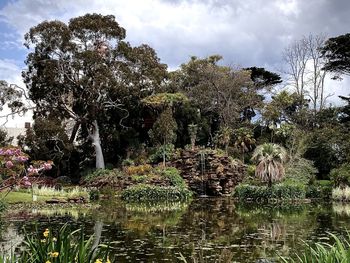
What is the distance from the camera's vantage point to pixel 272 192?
920 inches

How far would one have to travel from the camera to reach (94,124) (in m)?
32.2

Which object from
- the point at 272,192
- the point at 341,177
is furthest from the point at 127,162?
the point at 341,177

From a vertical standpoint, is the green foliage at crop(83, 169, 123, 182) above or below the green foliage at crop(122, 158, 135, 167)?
below

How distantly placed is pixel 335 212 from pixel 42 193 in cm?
1359

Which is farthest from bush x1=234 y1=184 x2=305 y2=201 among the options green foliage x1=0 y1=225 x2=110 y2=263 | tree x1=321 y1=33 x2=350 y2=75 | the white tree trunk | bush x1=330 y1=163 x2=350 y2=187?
green foliage x1=0 y1=225 x2=110 y2=263

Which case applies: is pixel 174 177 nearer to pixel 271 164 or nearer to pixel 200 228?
pixel 271 164

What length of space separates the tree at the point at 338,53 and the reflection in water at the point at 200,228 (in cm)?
1809

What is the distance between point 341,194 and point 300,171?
14.2 feet

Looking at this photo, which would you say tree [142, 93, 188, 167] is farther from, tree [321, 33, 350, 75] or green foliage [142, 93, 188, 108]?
tree [321, 33, 350, 75]

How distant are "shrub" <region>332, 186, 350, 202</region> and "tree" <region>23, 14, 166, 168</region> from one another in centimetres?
1427

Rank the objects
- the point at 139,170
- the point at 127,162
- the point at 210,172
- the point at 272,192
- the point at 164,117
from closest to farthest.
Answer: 1. the point at 272,192
2. the point at 139,170
3. the point at 210,172
4. the point at 164,117
5. the point at 127,162

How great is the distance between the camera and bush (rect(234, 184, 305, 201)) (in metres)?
23.4

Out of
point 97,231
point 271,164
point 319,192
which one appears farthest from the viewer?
point 319,192

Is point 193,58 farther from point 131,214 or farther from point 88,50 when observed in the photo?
point 131,214
